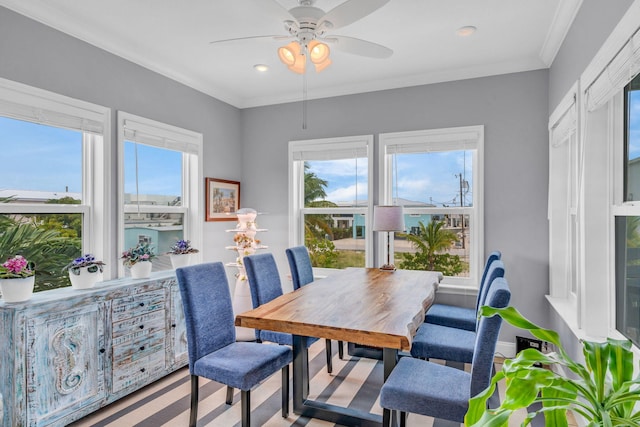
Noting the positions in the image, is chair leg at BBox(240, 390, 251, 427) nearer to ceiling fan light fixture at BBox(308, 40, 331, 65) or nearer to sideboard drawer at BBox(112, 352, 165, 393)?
sideboard drawer at BBox(112, 352, 165, 393)

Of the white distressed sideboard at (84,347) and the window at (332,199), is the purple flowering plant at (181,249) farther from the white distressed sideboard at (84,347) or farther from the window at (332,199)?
the window at (332,199)

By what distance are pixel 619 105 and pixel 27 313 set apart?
11.6 feet

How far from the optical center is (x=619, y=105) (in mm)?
2094

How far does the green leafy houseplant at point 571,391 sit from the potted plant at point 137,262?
2.71m

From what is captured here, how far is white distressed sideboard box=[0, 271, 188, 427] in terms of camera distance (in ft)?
7.03

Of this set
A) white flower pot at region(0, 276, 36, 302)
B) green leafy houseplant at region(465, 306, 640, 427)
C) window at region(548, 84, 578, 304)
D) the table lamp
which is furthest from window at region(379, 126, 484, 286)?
white flower pot at region(0, 276, 36, 302)

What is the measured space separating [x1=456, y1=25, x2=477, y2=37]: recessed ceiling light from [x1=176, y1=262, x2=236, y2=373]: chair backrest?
2.51m

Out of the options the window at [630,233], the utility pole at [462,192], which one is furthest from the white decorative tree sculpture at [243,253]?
the window at [630,233]

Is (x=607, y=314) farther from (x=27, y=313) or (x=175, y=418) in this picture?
(x=27, y=313)

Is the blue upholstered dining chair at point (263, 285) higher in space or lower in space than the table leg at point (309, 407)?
higher

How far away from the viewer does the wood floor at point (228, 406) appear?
8.05 feet

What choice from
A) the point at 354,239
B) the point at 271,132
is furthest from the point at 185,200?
the point at 354,239

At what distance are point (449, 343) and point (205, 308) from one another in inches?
62.2

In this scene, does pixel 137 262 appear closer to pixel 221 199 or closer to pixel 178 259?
pixel 178 259
